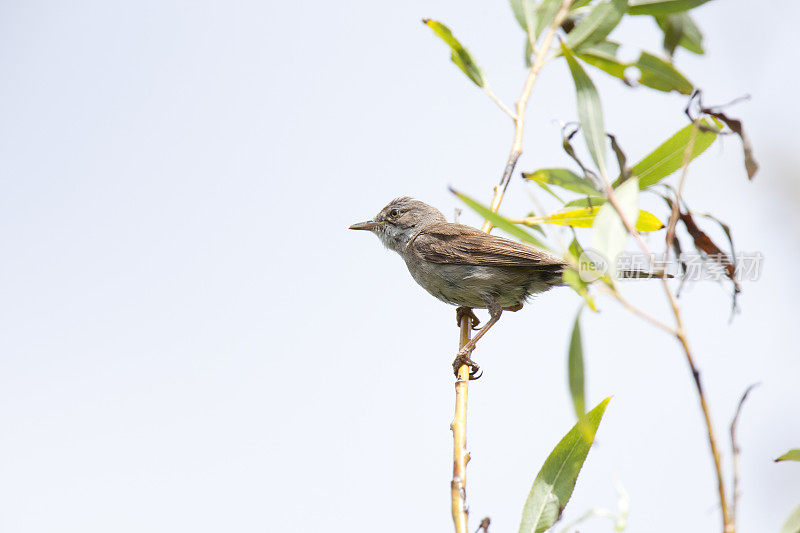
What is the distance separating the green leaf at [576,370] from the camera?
1831 mm

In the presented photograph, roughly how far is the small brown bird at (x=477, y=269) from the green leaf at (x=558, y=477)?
8.82 ft

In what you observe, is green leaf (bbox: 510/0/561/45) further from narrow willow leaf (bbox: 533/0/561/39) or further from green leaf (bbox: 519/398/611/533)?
green leaf (bbox: 519/398/611/533)

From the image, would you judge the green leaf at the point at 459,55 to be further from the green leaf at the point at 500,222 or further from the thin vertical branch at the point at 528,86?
the green leaf at the point at 500,222

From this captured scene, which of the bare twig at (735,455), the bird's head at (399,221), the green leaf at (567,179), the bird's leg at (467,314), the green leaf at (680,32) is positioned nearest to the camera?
the bare twig at (735,455)

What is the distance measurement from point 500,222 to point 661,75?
633 millimetres

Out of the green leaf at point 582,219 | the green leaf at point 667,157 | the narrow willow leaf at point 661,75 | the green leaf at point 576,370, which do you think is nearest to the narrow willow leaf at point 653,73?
the narrow willow leaf at point 661,75

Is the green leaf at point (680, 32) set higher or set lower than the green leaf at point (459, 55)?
lower

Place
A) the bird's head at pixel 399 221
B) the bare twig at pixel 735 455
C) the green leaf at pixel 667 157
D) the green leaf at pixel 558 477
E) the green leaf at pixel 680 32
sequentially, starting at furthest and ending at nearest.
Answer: the bird's head at pixel 399 221
the green leaf at pixel 667 157
the green leaf at pixel 558 477
the green leaf at pixel 680 32
the bare twig at pixel 735 455

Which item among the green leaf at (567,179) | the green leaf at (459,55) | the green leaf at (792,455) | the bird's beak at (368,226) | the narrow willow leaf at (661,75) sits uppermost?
the bird's beak at (368,226)

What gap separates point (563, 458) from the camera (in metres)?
2.62

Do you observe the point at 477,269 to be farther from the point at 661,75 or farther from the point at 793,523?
the point at 793,523

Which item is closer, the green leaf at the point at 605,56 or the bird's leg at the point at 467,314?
the green leaf at the point at 605,56

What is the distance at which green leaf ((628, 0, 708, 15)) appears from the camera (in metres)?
2.19

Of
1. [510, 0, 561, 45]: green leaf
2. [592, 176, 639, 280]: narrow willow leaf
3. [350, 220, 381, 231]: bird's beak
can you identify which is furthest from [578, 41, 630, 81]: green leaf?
[350, 220, 381, 231]: bird's beak
